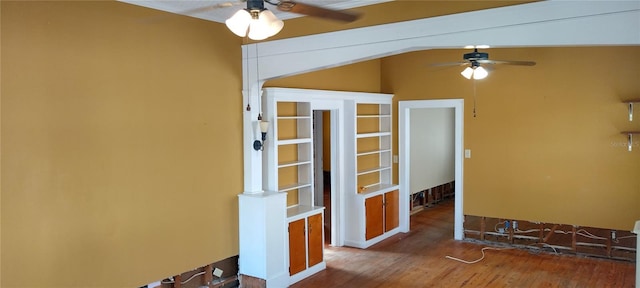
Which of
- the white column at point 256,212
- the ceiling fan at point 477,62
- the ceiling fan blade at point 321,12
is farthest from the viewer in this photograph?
the white column at point 256,212

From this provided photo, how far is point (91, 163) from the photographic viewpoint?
377 centimetres

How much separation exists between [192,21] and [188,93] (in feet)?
2.18

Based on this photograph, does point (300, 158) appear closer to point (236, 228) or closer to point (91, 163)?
point (236, 228)

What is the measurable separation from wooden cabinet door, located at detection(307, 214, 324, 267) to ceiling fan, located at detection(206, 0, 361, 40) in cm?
317

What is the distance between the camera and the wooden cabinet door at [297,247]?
5113 millimetres

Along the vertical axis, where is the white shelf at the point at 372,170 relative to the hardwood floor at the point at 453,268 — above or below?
above

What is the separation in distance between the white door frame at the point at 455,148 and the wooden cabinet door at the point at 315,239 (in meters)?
2.12

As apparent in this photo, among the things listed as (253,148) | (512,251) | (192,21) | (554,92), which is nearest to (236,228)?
(253,148)

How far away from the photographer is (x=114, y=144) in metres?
3.91

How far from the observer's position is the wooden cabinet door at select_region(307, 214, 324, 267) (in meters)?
5.39

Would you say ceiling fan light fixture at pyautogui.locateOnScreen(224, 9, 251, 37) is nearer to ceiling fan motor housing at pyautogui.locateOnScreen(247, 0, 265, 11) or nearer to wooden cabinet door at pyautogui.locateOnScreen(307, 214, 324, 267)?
ceiling fan motor housing at pyautogui.locateOnScreen(247, 0, 265, 11)

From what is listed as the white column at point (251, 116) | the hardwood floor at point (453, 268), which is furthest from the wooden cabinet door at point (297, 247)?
the white column at point (251, 116)

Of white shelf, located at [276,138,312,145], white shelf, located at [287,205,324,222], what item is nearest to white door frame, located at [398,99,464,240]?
white shelf, located at [276,138,312,145]

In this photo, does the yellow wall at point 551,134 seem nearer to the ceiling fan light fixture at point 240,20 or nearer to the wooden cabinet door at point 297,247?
the wooden cabinet door at point 297,247
